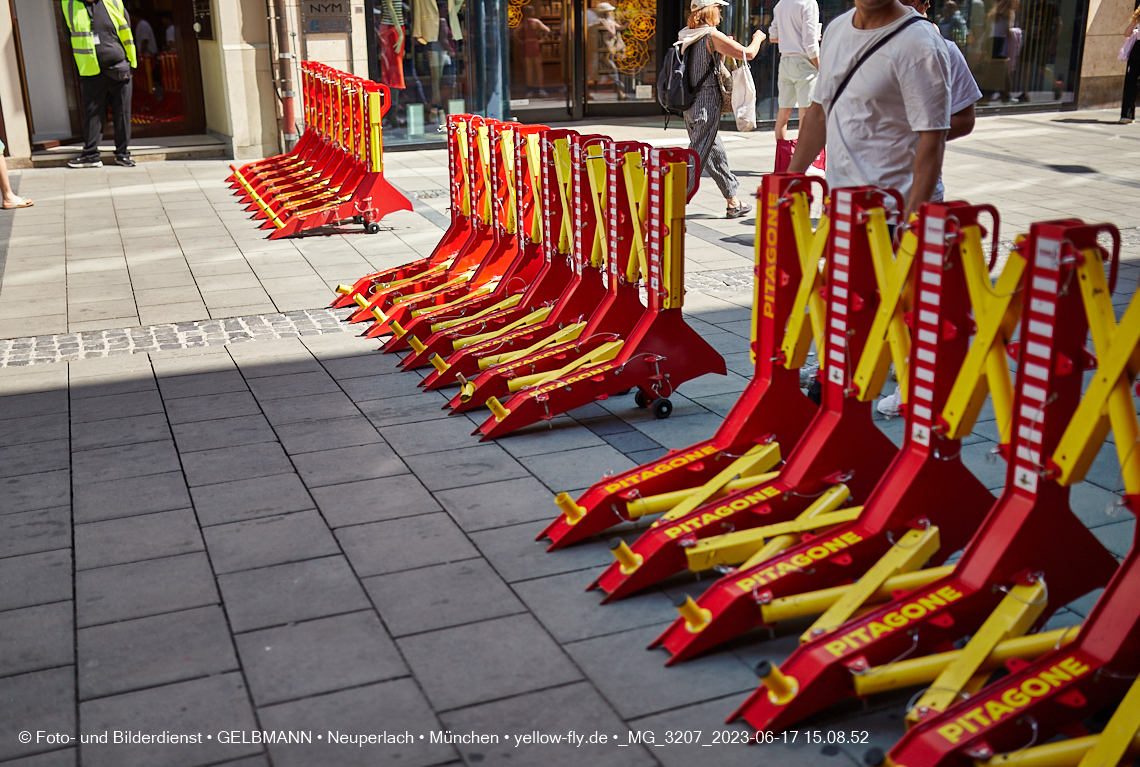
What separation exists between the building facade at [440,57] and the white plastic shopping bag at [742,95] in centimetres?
636

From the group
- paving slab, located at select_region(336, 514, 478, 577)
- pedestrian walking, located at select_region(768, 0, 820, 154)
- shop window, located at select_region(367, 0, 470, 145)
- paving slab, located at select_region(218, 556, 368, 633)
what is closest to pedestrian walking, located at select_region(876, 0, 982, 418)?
paving slab, located at select_region(336, 514, 478, 577)

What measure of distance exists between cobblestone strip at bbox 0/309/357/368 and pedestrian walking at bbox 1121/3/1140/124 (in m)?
14.5

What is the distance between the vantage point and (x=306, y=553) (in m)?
4.15

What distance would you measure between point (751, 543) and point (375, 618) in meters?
1.33

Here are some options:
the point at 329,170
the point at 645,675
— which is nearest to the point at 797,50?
the point at 329,170

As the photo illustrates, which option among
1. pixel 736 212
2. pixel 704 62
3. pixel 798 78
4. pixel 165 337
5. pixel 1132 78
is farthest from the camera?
pixel 1132 78

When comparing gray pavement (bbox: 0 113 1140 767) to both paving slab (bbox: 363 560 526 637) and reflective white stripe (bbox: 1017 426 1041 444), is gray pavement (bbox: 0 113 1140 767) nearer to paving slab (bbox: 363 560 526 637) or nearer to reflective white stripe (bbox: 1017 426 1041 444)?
paving slab (bbox: 363 560 526 637)

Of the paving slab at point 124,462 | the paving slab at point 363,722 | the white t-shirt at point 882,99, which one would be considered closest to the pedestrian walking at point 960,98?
the white t-shirt at point 882,99

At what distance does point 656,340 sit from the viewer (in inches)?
213

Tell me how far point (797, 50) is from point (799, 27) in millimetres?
219

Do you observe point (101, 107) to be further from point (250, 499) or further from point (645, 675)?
point (645, 675)

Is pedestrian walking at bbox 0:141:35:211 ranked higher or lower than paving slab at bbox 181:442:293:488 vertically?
higher

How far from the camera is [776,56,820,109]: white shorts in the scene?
35.3 ft

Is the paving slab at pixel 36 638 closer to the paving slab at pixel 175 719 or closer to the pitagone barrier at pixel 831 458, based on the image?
the paving slab at pixel 175 719
